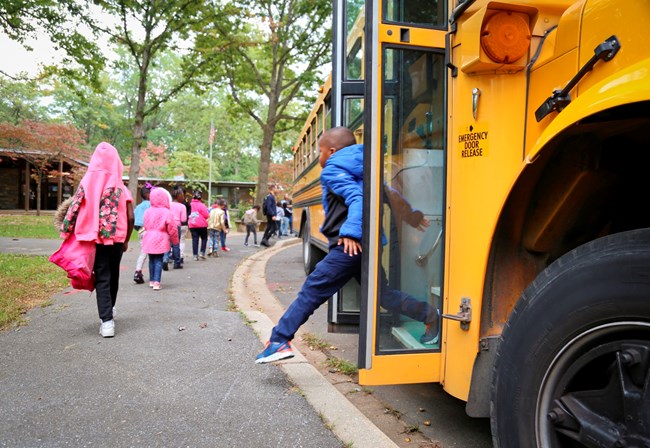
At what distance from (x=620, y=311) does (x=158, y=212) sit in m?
5.95

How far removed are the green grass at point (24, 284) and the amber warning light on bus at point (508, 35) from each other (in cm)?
445

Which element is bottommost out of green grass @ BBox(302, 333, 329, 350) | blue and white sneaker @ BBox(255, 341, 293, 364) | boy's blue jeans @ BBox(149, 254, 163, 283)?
green grass @ BBox(302, 333, 329, 350)

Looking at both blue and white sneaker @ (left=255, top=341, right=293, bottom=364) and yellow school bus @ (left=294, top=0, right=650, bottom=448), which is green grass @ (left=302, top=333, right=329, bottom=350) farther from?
yellow school bus @ (left=294, top=0, right=650, bottom=448)

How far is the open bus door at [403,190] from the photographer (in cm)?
218

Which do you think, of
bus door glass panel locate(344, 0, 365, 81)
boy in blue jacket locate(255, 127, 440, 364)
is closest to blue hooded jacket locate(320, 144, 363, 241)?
boy in blue jacket locate(255, 127, 440, 364)

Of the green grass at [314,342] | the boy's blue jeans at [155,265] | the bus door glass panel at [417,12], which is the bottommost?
the green grass at [314,342]

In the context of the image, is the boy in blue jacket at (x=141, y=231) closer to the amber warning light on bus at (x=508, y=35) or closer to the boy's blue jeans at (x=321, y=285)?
the boy's blue jeans at (x=321, y=285)

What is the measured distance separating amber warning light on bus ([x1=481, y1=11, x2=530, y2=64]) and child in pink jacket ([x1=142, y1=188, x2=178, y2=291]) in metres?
5.22

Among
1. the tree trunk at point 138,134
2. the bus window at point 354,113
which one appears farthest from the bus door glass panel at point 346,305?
the tree trunk at point 138,134

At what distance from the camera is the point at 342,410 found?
257 cm

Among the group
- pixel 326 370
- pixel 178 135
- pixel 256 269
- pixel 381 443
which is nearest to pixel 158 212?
pixel 256 269

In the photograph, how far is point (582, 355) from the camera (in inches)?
53.0

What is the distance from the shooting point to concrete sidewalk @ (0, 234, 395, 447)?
2330 millimetres

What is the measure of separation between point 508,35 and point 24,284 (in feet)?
21.3
